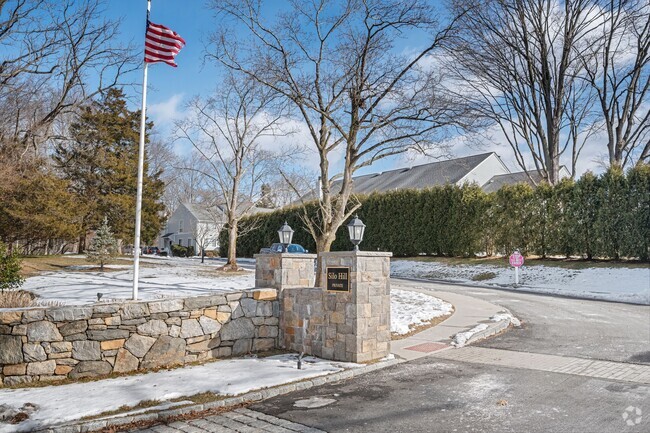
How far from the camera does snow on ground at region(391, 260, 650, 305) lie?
49.2 feet

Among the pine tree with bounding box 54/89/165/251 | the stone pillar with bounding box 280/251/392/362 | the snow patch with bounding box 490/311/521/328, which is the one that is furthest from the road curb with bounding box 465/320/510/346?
the pine tree with bounding box 54/89/165/251

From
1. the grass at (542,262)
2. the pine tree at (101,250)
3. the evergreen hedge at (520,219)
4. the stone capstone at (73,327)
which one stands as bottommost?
the stone capstone at (73,327)

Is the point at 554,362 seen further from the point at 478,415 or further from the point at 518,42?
the point at 518,42

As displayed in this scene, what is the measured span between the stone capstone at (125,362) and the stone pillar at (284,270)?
2.47 metres

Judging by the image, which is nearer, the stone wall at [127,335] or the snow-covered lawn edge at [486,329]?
the stone wall at [127,335]

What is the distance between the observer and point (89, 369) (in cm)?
638

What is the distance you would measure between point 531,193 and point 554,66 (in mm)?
5530

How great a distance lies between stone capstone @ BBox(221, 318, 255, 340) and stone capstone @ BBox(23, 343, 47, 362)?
2.45 meters

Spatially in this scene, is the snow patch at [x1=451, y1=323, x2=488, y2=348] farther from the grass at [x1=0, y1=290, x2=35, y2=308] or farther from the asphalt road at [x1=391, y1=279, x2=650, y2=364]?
the grass at [x1=0, y1=290, x2=35, y2=308]

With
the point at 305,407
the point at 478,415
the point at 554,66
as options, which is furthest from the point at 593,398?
the point at 554,66

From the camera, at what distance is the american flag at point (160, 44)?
8.85 m

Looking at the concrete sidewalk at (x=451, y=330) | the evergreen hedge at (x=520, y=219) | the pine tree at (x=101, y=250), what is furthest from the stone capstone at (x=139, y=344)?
the evergreen hedge at (x=520, y=219)

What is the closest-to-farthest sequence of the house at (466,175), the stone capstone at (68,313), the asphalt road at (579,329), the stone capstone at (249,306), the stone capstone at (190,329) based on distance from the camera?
the stone capstone at (68,313) < the stone capstone at (190,329) < the asphalt road at (579,329) < the stone capstone at (249,306) < the house at (466,175)

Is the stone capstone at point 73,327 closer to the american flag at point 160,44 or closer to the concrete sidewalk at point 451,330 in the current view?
the concrete sidewalk at point 451,330
